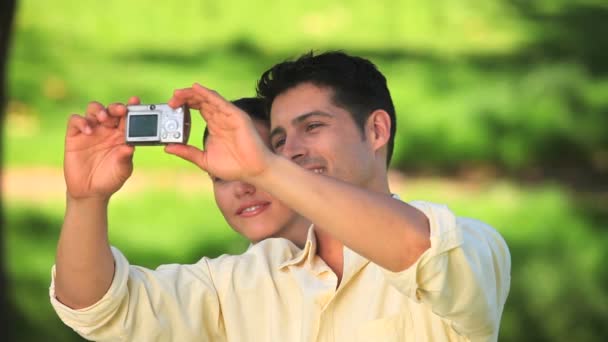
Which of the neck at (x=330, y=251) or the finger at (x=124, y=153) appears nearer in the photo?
the finger at (x=124, y=153)

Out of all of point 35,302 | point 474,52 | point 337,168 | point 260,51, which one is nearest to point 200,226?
point 35,302

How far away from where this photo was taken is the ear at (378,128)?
2.90m

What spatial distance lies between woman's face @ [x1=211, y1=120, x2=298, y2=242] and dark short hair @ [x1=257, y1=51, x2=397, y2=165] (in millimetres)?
225

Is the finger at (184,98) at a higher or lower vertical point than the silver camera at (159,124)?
higher

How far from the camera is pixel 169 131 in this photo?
216 centimetres

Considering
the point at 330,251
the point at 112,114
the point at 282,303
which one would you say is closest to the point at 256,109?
the point at 330,251

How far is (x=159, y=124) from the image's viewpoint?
2.17 m

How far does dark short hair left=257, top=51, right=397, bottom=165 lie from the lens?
2.90m

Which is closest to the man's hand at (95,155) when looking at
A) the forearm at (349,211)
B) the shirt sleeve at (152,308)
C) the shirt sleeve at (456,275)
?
the shirt sleeve at (152,308)

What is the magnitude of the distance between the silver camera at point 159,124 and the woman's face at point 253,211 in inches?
33.9

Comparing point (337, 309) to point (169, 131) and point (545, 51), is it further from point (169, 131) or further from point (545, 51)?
point (545, 51)

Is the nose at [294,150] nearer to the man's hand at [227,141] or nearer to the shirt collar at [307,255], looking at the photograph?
the shirt collar at [307,255]

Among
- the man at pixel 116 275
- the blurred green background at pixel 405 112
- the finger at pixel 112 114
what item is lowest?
the blurred green background at pixel 405 112

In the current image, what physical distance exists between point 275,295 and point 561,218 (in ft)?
12.4
